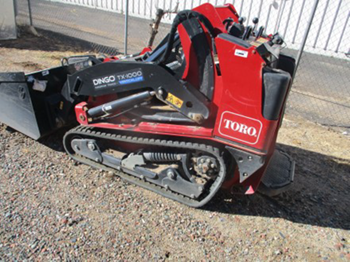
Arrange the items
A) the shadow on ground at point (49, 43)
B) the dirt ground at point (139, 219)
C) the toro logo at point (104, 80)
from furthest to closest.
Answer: the shadow on ground at point (49, 43) < the toro logo at point (104, 80) < the dirt ground at point (139, 219)

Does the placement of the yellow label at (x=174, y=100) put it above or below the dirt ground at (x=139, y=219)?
above

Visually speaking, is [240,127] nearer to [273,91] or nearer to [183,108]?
[273,91]

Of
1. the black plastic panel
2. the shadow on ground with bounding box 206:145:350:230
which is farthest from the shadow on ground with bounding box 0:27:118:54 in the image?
the black plastic panel

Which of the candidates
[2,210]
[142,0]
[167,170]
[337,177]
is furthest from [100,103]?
[142,0]

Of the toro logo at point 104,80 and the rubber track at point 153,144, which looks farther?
the toro logo at point 104,80

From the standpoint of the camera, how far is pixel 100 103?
3756mm

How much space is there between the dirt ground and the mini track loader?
25cm

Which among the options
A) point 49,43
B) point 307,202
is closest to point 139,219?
point 307,202

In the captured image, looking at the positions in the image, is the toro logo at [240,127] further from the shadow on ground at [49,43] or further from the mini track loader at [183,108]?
the shadow on ground at [49,43]

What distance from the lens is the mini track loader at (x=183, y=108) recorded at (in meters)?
2.80

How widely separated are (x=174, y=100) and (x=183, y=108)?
125 mm

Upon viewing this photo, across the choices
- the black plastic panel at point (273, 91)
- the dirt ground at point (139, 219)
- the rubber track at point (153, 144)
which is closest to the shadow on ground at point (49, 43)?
the dirt ground at point (139, 219)

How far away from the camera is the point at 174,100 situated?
3156mm

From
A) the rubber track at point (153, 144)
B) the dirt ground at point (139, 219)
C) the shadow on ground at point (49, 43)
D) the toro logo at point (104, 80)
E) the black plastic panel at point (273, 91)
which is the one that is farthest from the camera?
the shadow on ground at point (49, 43)
